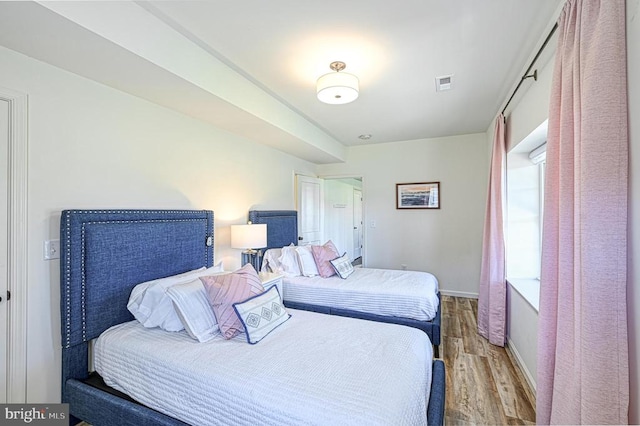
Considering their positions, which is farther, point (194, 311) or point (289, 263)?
point (289, 263)

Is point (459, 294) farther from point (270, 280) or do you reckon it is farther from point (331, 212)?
point (270, 280)

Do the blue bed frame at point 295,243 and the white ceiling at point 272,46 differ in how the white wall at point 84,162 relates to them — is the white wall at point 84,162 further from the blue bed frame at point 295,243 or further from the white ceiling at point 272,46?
the blue bed frame at point 295,243

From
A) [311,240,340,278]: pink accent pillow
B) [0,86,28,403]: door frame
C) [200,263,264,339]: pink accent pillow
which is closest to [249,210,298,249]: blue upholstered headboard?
[311,240,340,278]: pink accent pillow

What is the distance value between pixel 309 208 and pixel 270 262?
1601mm

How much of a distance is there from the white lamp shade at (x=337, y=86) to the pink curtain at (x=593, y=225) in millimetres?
1330

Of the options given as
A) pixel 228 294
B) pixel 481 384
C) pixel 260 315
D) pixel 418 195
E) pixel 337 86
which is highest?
pixel 337 86

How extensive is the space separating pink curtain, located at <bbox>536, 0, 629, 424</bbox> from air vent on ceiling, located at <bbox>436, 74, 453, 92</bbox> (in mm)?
1247

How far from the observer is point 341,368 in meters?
1.43

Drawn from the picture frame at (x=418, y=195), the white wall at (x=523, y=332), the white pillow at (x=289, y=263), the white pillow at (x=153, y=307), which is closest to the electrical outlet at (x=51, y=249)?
the white pillow at (x=153, y=307)

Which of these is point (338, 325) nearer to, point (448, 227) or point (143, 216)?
point (143, 216)

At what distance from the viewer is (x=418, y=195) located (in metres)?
4.86

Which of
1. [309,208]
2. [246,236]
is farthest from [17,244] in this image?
[309,208]

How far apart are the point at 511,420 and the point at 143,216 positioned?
9.79 ft

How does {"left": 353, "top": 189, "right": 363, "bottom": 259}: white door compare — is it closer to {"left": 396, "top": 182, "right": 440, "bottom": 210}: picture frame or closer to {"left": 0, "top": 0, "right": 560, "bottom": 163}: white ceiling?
{"left": 396, "top": 182, "right": 440, "bottom": 210}: picture frame
